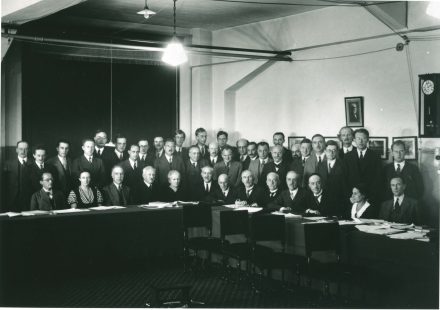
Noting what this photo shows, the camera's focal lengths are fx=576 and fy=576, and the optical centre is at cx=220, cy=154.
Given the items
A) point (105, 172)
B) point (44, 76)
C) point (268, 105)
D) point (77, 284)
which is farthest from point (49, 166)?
point (268, 105)

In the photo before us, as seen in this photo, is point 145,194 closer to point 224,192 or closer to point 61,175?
point 224,192

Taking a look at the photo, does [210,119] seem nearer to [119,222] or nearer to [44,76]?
[44,76]

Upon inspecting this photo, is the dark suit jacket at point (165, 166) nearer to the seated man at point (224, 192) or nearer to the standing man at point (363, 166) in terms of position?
the seated man at point (224, 192)

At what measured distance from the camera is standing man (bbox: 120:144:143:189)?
8852 millimetres

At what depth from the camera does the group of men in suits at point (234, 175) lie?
309 inches

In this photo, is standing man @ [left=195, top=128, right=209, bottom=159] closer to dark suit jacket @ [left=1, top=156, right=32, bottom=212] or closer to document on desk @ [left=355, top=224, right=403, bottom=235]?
dark suit jacket @ [left=1, top=156, right=32, bottom=212]

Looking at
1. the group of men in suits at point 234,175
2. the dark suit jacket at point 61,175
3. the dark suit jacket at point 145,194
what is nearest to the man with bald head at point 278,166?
the group of men in suits at point 234,175

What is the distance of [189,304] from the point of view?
5.71 metres

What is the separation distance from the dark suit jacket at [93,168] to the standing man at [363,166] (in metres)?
3.67

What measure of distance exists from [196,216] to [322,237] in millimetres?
2227

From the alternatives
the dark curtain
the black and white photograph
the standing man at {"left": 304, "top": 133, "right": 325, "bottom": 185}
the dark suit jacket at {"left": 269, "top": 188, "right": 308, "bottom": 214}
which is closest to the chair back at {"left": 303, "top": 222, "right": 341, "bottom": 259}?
the black and white photograph

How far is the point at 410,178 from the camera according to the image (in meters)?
7.99

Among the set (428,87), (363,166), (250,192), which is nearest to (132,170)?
(250,192)

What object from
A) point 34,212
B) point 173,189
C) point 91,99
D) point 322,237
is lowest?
point 322,237
